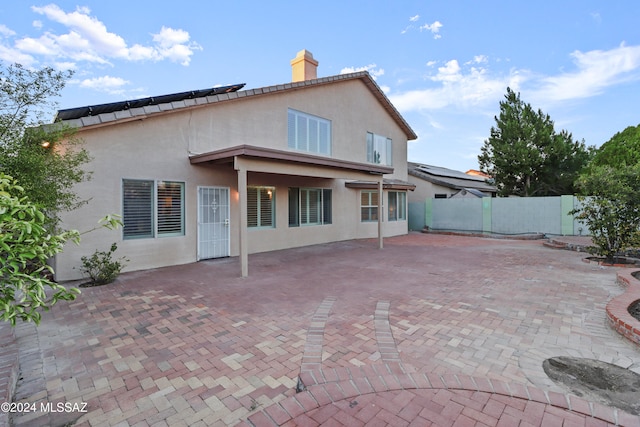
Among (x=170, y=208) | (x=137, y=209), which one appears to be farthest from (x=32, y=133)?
(x=170, y=208)

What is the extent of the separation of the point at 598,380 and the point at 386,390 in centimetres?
214

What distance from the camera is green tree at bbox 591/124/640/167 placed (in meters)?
18.8

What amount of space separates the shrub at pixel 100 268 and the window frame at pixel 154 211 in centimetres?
77

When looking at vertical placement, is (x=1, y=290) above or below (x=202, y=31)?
below

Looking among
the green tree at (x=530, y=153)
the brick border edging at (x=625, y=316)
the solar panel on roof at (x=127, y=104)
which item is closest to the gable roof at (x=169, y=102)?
the solar panel on roof at (x=127, y=104)

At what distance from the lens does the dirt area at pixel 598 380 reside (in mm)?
2707

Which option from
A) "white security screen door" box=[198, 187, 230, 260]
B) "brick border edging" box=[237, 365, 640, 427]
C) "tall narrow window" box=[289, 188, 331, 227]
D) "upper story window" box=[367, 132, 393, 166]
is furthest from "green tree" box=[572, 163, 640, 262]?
"white security screen door" box=[198, 187, 230, 260]

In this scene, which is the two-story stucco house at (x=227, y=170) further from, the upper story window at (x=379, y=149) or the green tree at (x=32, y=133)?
the green tree at (x=32, y=133)

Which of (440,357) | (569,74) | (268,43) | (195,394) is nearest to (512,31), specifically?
(569,74)

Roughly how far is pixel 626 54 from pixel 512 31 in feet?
18.1

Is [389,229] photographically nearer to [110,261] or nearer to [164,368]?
[110,261]

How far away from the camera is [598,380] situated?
118 inches

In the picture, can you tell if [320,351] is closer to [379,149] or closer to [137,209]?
[137,209]

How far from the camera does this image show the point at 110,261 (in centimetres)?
726
